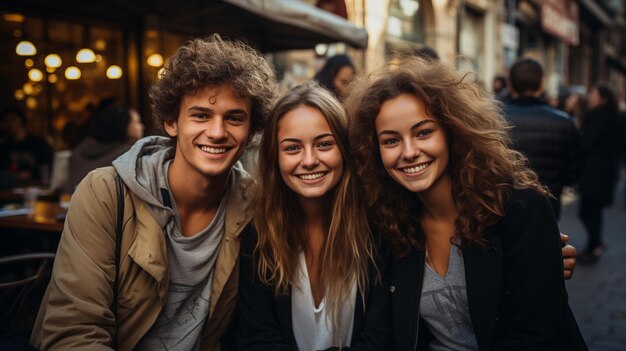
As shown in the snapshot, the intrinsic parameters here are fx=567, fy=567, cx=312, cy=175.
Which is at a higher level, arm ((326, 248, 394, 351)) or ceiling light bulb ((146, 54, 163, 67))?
ceiling light bulb ((146, 54, 163, 67))

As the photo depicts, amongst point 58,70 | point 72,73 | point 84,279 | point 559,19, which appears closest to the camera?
point 84,279

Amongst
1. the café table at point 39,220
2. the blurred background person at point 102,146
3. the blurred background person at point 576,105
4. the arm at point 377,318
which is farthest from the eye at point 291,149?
the blurred background person at point 576,105

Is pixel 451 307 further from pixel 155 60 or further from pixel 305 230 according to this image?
pixel 155 60

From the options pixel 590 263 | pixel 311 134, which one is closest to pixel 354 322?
pixel 311 134

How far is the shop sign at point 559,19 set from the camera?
18438 millimetres

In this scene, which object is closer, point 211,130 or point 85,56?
point 211,130

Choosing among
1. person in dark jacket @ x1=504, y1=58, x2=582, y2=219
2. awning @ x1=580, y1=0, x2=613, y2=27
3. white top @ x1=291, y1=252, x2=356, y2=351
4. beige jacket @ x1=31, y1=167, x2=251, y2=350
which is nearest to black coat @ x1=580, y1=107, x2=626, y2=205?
person in dark jacket @ x1=504, y1=58, x2=582, y2=219

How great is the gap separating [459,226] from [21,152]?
6.13 meters

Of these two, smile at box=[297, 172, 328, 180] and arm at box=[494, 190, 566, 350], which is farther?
→ smile at box=[297, 172, 328, 180]

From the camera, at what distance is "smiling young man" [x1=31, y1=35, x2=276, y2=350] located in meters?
2.12

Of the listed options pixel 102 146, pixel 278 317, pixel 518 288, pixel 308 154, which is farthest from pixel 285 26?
pixel 518 288

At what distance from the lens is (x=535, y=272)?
2.13 m

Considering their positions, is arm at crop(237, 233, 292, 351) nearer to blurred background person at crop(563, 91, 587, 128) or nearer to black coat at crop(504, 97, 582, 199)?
black coat at crop(504, 97, 582, 199)

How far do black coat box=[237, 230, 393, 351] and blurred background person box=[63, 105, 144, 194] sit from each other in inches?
118
